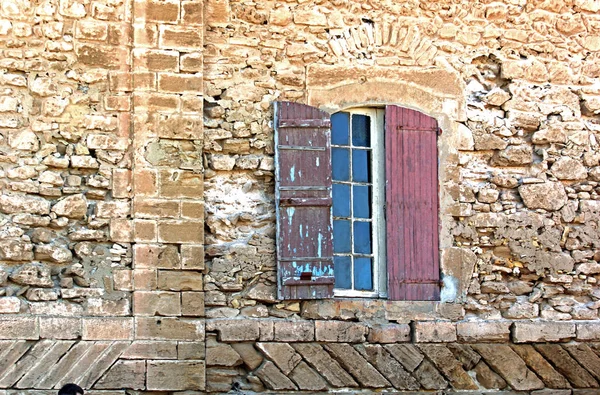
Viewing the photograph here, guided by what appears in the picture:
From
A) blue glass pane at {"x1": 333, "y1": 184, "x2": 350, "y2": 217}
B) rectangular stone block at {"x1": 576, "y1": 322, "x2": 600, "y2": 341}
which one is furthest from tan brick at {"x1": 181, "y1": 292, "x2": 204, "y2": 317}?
rectangular stone block at {"x1": 576, "y1": 322, "x2": 600, "y2": 341}

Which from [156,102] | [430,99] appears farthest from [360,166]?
[156,102]

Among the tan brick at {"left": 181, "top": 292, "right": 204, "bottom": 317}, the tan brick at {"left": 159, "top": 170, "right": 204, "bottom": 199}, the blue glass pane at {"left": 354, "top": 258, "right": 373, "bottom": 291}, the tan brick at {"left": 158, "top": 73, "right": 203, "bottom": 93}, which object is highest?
the tan brick at {"left": 158, "top": 73, "right": 203, "bottom": 93}

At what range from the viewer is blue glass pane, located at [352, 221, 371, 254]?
7.78 metres

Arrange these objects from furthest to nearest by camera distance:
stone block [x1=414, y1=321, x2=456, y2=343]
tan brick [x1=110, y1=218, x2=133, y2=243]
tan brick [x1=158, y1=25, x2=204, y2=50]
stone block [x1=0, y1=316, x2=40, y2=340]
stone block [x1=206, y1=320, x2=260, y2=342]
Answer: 1. stone block [x1=414, y1=321, x2=456, y2=343]
2. tan brick [x1=158, y1=25, x2=204, y2=50]
3. stone block [x1=206, y1=320, x2=260, y2=342]
4. tan brick [x1=110, y1=218, x2=133, y2=243]
5. stone block [x1=0, y1=316, x2=40, y2=340]

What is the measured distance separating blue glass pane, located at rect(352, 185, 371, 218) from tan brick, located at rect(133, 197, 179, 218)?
144cm

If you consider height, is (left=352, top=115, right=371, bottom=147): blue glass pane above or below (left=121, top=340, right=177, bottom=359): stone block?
above

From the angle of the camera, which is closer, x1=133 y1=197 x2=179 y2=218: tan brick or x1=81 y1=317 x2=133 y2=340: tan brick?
x1=81 y1=317 x2=133 y2=340: tan brick

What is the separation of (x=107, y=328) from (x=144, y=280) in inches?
16.7

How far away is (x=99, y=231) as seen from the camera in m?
7.13

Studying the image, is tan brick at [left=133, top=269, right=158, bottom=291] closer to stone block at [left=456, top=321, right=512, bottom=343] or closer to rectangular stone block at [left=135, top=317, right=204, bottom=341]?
rectangular stone block at [left=135, top=317, right=204, bottom=341]

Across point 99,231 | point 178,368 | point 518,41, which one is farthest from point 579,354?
point 99,231

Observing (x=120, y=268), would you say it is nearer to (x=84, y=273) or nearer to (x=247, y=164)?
(x=84, y=273)

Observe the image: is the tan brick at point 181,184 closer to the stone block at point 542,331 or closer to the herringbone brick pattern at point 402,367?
the herringbone brick pattern at point 402,367

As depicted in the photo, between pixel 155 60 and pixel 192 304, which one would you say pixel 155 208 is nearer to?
pixel 192 304
